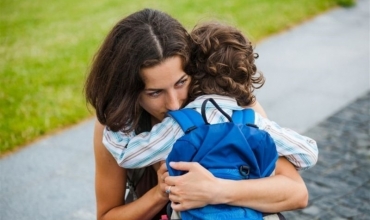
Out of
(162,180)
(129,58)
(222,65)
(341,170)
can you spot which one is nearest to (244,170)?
(162,180)

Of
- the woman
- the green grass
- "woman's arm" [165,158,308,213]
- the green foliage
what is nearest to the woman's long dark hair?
the woman

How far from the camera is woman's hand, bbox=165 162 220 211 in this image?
2.27 m

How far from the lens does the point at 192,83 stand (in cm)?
263

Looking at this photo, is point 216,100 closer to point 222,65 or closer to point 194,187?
point 222,65

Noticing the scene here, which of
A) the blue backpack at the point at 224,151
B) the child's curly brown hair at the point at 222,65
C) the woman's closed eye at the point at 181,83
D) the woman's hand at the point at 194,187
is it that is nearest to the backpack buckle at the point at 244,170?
the blue backpack at the point at 224,151

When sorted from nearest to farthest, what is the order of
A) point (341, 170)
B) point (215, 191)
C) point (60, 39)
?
point (215, 191) → point (341, 170) → point (60, 39)

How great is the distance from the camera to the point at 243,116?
97.0 inches

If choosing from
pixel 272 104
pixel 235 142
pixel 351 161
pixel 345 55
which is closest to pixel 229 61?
pixel 235 142

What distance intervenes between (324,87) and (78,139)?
264 cm

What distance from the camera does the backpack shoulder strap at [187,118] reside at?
2.35m

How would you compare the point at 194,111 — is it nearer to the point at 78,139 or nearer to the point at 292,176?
the point at 292,176

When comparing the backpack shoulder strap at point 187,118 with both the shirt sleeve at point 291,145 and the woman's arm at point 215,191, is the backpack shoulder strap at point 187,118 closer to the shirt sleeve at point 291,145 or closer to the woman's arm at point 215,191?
the woman's arm at point 215,191

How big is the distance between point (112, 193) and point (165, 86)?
59 centimetres

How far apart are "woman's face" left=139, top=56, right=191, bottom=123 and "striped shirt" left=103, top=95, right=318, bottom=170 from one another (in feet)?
0.29
